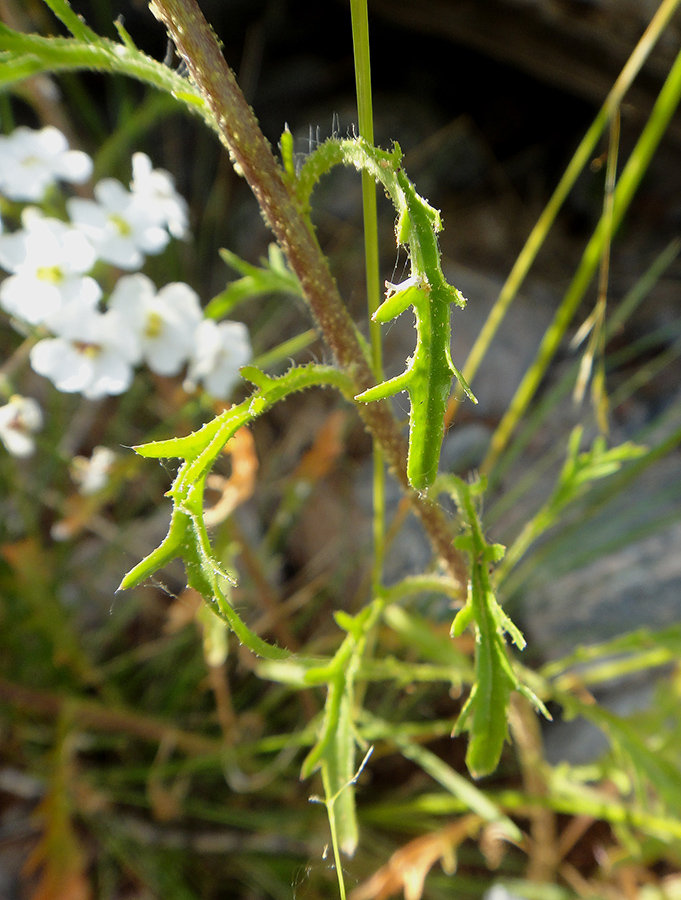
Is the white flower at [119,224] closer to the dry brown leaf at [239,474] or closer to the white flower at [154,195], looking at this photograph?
the white flower at [154,195]

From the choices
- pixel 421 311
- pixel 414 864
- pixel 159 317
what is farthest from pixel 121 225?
pixel 414 864

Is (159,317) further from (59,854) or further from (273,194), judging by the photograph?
(59,854)

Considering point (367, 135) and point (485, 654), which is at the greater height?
point (367, 135)

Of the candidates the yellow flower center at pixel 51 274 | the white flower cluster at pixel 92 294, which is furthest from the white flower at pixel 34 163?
the yellow flower center at pixel 51 274

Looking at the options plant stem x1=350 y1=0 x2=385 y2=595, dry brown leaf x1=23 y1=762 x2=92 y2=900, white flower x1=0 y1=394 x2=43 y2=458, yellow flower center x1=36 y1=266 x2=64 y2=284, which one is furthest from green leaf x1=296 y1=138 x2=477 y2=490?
dry brown leaf x1=23 y1=762 x2=92 y2=900

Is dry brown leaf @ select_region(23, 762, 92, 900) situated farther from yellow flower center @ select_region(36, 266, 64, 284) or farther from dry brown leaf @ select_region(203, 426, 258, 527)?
yellow flower center @ select_region(36, 266, 64, 284)

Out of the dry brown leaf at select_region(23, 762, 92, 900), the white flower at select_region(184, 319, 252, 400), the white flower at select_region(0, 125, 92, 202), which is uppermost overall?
the white flower at select_region(0, 125, 92, 202)
